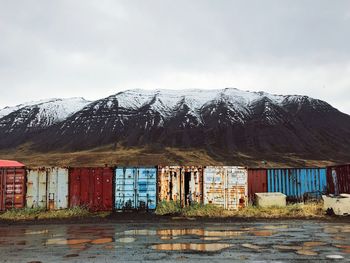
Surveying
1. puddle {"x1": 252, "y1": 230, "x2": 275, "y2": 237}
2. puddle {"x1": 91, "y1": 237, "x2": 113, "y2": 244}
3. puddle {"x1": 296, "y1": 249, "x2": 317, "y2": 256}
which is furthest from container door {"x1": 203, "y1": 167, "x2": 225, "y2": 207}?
puddle {"x1": 296, "y1": 249, "x2": 317, "y2": 256}

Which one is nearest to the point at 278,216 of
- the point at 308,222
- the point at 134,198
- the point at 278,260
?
the point at 308,222

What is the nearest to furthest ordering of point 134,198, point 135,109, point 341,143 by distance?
point 134,198, point 341,143, point 135,109

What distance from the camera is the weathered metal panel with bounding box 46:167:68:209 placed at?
67.3 ft

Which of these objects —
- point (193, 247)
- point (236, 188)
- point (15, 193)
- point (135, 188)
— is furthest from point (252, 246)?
point (15, 193)

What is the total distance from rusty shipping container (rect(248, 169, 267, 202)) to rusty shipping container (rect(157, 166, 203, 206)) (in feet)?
11.5

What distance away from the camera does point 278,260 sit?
29.6ft

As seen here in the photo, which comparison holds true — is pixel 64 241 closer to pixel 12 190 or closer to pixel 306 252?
pixel 306 252

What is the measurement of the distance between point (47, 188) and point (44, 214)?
4.91 ft

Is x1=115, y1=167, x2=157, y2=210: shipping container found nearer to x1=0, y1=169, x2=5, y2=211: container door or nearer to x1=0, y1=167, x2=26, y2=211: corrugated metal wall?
x1=0, y1=167, x2=26, y2=211: corrugated metal wall

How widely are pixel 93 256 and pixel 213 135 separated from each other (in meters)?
85.5

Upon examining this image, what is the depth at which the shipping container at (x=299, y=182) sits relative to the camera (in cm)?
2267

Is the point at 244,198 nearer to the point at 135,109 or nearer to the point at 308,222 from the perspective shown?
the point at 308,222

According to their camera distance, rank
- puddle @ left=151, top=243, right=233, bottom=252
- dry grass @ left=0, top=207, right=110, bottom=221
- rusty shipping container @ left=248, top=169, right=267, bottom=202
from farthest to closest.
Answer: rusty shipping container @ left=248, top=169, right=267, bottom=202, dry grass @ left=0, top=207, right=110, bottom=221, puddle @ left=151, top=243, right=233, bottom=252

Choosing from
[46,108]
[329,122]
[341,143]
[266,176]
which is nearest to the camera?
[266,176]
